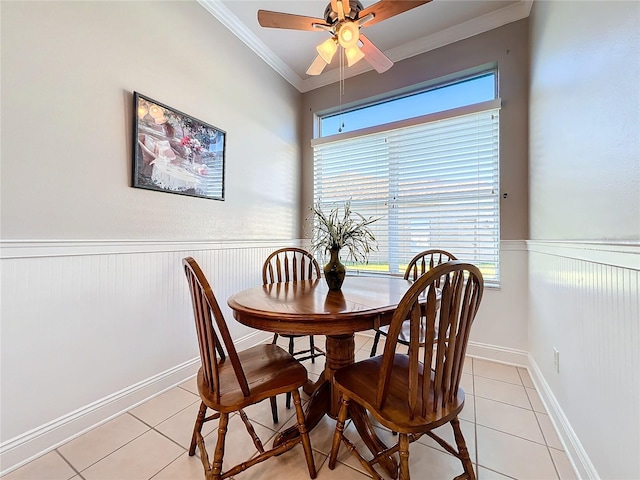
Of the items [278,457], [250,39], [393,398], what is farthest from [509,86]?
[278,457]

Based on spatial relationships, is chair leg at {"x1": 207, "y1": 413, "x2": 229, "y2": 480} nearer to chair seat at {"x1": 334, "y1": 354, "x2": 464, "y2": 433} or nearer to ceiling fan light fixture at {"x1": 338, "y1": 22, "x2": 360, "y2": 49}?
chair seat at {"x1": 334, "y1": 354, "x2": 464, "y2": 433}

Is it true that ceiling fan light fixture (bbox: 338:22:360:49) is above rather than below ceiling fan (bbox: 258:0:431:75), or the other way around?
below

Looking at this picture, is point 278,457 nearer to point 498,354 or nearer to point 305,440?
point 305,440

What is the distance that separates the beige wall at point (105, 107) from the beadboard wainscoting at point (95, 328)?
0.13m

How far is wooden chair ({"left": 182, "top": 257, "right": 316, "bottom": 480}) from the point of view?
1.03 metres

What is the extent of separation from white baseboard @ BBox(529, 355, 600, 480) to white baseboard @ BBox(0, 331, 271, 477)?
2.28 metres

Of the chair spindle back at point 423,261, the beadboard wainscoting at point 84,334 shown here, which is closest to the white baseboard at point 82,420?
the beadboard wainscoting at point 84,334

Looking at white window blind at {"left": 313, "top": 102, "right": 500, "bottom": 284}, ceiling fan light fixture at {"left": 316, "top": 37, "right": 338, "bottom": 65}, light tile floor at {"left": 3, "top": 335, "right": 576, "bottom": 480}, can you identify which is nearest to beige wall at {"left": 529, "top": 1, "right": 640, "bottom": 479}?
light tile floor at {"left": 3, "top": 335, "right": 576, "bottom": 480}

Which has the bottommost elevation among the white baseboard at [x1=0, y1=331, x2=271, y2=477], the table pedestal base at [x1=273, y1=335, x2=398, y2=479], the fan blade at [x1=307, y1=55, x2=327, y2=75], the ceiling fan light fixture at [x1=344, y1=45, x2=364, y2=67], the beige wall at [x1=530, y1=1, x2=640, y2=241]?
the white baseboard at [x1=0, y1=331, x2=271, y2=477]

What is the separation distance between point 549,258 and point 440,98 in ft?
5.95

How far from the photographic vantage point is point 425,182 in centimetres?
268

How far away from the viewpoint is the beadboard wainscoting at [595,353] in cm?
87

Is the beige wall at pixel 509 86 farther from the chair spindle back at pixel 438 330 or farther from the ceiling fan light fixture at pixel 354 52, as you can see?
the chair spindle back at pixel 438 330

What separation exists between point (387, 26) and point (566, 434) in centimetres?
316
